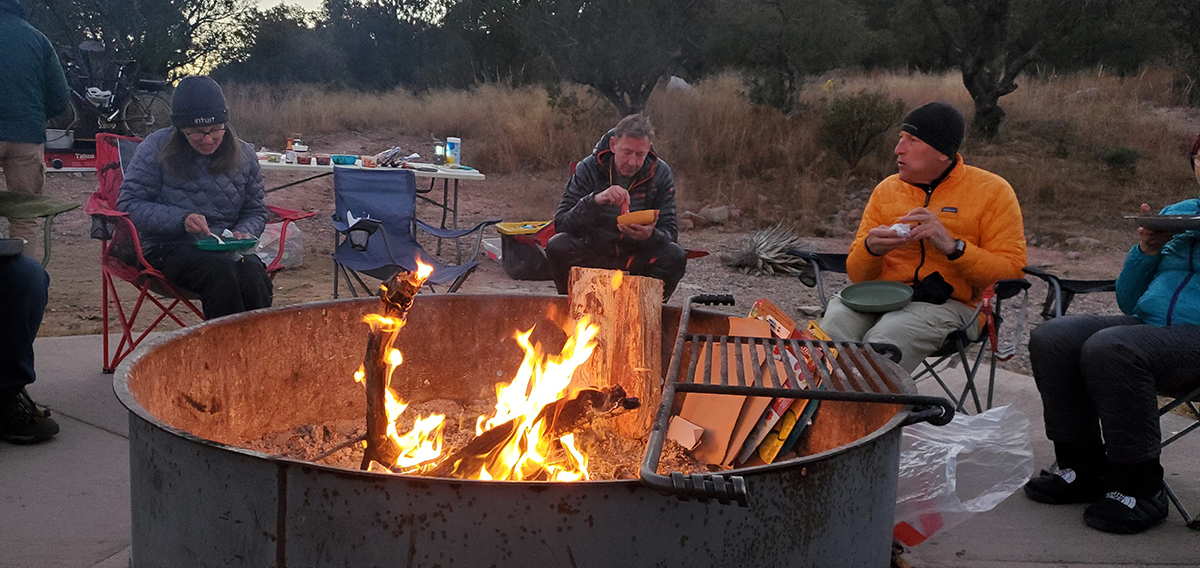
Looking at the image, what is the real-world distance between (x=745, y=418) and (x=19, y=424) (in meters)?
2.50

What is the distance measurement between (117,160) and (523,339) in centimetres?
274

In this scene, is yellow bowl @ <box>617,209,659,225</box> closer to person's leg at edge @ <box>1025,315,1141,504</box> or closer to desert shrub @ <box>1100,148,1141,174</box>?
person's leg at edge @ <box>1025,315,1141,504</box>

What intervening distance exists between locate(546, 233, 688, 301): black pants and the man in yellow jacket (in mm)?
1284

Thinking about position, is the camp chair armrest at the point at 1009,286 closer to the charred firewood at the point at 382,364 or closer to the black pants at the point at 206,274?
the charred firewood at the point at 382,364

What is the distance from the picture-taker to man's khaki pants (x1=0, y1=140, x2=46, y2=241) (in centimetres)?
550

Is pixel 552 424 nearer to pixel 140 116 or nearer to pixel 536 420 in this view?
pixel 536 420

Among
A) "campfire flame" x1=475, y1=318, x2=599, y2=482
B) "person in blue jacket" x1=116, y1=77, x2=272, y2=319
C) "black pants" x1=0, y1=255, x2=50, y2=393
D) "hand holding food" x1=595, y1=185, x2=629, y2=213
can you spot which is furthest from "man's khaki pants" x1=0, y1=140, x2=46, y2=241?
"campfire flame" x1=475, y1=318, x2=599, y2=482

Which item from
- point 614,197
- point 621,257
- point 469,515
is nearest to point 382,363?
point 469,515

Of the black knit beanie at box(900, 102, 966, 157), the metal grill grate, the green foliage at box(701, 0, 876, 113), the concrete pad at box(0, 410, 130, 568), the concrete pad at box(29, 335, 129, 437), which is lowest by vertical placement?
the concrete pad at box(29, 335, 129, 437)

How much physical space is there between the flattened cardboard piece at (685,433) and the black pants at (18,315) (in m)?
2.22

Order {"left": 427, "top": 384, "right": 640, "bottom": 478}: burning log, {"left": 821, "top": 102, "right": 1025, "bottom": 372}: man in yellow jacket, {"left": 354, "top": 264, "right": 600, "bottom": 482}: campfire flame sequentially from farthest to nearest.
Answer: {"left": 821, "top": 102, "right": 1025, "bottom": 372}: man in yellow jacket
{"left": 354, "top": 264, "right": 600, "bottom": 482}: campfire flame
{"left": 427, "top": 384, "right": 640, "bottom": 478}: burning log

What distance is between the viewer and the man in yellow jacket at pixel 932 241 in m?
3.15

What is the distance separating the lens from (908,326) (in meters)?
3.12

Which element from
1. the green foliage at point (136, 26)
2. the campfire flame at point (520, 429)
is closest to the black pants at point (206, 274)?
the campfire flame at point (520, 429)
